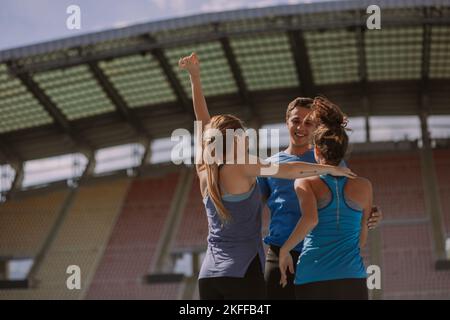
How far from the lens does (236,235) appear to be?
416 centimetres

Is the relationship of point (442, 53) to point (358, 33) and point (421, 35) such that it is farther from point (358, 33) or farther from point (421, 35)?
point (358, 33)

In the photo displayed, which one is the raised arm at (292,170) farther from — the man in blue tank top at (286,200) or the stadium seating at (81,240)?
the stadium seating at (81,240)

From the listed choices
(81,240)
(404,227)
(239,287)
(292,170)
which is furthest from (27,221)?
(292,170)

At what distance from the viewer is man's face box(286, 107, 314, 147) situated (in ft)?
16.6

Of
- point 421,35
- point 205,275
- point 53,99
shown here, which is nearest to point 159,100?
point 53,99

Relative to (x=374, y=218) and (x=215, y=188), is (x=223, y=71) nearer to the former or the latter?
(x=374, y=218)

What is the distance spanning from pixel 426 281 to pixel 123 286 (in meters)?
9.69

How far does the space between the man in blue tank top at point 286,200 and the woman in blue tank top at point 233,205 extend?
0.75 metres

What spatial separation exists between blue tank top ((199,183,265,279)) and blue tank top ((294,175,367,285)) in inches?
11.3

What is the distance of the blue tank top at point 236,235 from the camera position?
13.4 feet

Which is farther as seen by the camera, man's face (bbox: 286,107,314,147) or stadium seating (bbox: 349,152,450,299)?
stadium seating (bbox: 349,152,450,299)

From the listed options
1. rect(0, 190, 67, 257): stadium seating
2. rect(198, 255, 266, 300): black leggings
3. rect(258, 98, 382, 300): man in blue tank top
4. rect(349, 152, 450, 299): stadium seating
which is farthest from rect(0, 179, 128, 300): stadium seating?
rect(198, 255, 266, 300): black leggings

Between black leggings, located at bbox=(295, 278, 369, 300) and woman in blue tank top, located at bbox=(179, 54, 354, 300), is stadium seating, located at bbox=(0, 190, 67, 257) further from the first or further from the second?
black leggings, located at bbox=(295, 278, 369, 300)
